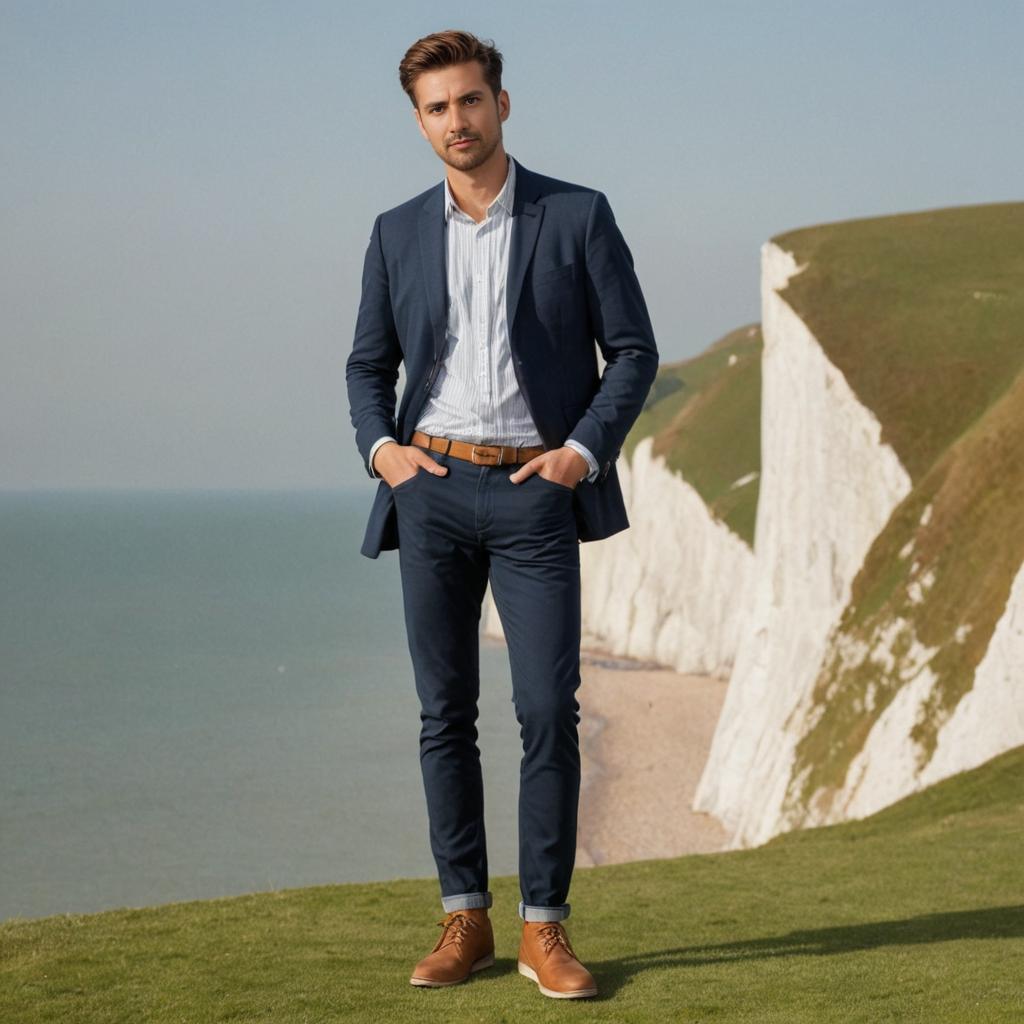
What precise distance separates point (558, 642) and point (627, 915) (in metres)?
3.93

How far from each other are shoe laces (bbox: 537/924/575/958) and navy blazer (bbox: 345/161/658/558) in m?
1.63

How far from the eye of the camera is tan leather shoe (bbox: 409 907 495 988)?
561 centimetres

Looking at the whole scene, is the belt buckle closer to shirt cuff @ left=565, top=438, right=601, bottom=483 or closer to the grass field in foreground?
shirt cuff @ left=565, top=438, right=601, bottom=483

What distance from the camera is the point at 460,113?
518 cm

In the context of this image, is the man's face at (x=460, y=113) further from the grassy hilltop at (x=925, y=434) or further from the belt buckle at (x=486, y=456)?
the grassy hilltop at (x=925, y=434)

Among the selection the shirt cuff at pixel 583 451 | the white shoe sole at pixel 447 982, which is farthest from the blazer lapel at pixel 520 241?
the white shoe sole at pixel 447 982

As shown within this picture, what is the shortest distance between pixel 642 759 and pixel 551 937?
5007 centimetres

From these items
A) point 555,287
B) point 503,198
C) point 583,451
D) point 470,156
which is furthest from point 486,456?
point 470,156

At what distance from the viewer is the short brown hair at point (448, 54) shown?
5164 mm

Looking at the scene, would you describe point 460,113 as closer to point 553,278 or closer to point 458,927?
point 553,278

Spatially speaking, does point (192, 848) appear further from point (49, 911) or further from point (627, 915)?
point (627, 915)

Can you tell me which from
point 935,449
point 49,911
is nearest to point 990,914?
point 935,449

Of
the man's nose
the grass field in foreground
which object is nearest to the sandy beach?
the grass field in foreground

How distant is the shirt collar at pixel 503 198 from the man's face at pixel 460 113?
0.46ft
